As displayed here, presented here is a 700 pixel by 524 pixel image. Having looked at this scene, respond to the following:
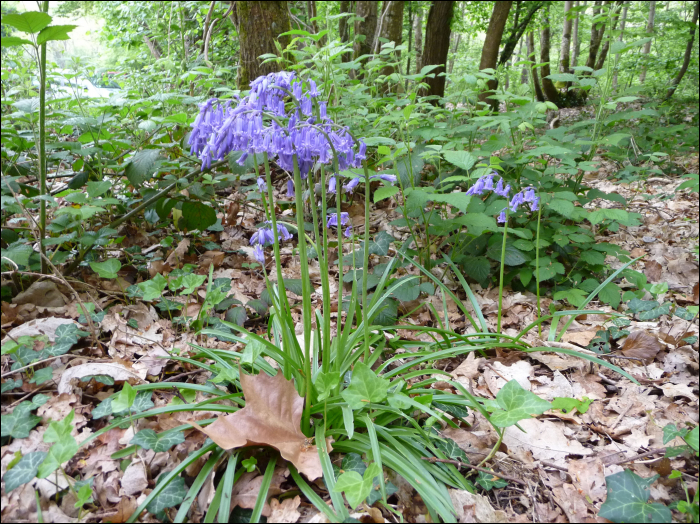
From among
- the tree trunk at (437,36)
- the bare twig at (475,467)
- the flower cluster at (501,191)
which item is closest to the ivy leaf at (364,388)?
the bare twig at (475,467)

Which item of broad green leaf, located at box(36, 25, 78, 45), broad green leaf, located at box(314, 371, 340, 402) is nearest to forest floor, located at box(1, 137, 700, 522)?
broad green leaf, located at box(314, 371, 340, 402)

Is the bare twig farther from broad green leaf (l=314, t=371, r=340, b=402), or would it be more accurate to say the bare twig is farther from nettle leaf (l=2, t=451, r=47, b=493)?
nettle leaf (l=2, t=451, r=47, b=493)

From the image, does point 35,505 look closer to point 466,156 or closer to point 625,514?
point 625,514

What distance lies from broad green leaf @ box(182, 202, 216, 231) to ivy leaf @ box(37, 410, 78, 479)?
1855 millimetres

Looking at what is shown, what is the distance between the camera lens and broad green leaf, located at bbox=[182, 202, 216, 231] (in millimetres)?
3076

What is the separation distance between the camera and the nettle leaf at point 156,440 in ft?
5.21

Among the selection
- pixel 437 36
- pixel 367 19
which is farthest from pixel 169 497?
pixel 437 36

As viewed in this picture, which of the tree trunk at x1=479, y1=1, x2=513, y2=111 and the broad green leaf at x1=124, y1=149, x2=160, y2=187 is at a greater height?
the tree trunk at x1=479, y1=1, x2=513, y2=111

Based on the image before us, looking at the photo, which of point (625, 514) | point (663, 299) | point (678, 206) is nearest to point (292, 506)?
point (625, 514)

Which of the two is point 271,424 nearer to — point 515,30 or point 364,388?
point 364,388

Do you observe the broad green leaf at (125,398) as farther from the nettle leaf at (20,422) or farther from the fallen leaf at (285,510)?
the fallen leaf at (285,510)

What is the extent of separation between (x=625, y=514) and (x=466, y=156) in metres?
1.90

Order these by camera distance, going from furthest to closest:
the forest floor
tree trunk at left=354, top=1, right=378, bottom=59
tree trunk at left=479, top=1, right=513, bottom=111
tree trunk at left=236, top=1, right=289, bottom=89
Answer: tree trunk at left=479, top=1, right=513, bottom=111, tree trunk at left=354, top=1, right=378, bottom=59, tree trunk at left=236, top=1, right=289, bottom=89, the forest floor

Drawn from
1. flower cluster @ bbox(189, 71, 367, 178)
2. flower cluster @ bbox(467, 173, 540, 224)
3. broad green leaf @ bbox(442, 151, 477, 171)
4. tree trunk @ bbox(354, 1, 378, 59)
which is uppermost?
tree trunk @ bbox(354, 1, 378, 59)
